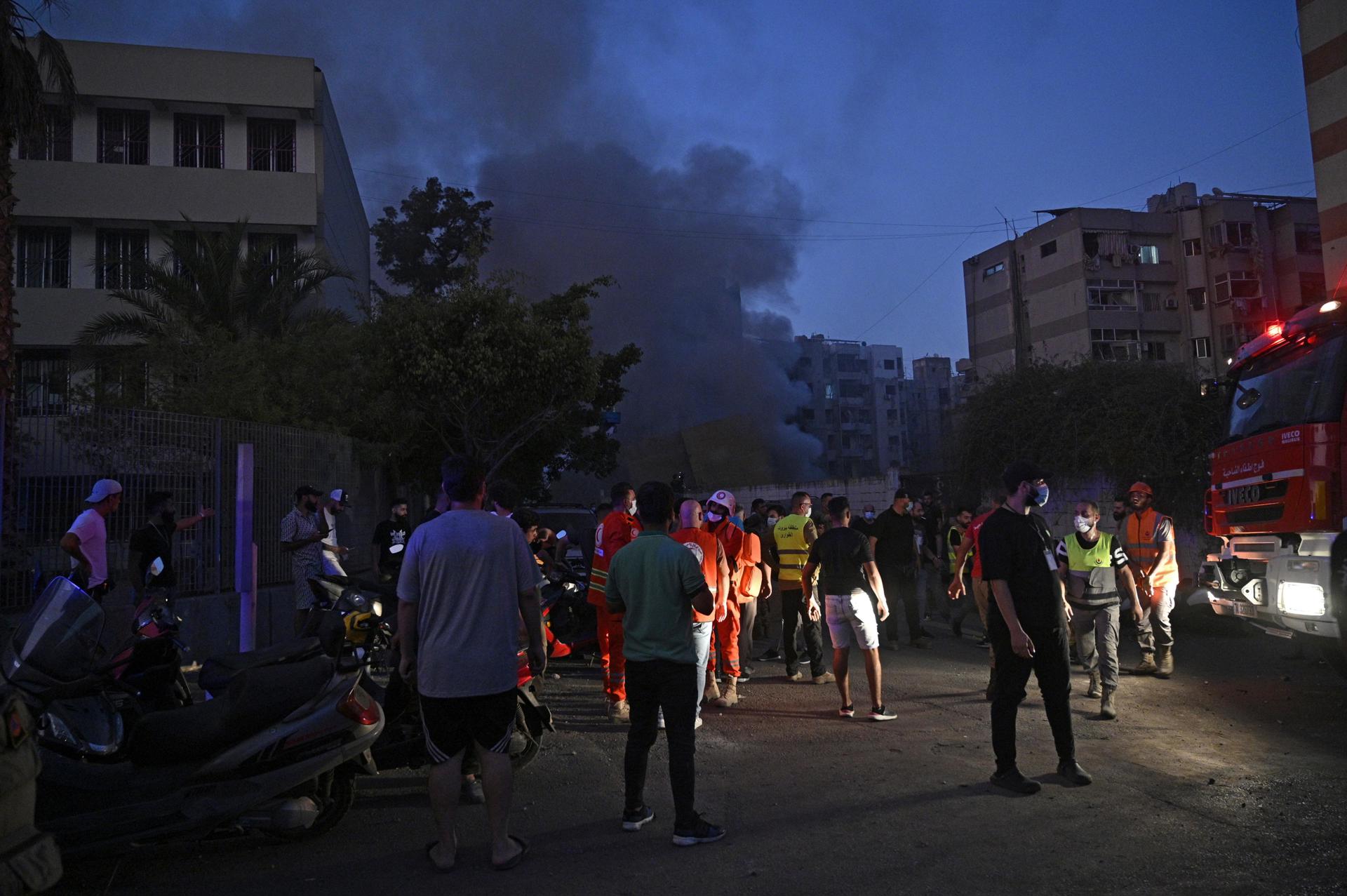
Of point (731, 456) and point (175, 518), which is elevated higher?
point (731, 456)

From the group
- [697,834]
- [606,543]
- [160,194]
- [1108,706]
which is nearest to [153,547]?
[606,543]

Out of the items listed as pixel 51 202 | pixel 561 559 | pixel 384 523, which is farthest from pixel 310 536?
pixel 51 202

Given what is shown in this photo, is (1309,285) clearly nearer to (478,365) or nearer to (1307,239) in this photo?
(1307,239)

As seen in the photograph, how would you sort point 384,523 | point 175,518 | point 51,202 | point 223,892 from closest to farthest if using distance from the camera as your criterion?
point 223,892 → point 175,518 → point 384,523 → point 51,202

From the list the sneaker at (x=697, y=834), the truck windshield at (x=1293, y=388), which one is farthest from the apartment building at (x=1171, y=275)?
the sneaker at (x=697, y=834)

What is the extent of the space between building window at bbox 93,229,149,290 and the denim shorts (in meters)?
23.1

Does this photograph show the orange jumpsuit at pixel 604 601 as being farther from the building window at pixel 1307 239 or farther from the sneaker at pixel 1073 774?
the building window at pixel 1307 239

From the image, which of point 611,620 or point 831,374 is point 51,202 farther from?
point 831,374

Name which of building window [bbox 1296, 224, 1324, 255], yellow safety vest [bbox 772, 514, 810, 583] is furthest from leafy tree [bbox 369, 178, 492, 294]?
building window [bbox 1296, 224, 1324, 255]

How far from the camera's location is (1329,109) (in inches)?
883

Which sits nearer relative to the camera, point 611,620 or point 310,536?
point 611,620

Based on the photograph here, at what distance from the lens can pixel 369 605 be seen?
5.84 meters

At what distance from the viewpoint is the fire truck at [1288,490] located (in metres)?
7.04

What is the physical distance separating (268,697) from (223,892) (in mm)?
790
